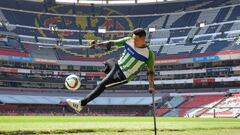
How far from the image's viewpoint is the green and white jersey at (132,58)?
8789mm

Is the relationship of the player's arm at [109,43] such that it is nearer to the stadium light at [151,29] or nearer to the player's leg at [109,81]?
the player's leg at [109,81]

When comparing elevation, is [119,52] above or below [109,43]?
above

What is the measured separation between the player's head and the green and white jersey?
0.44 feet

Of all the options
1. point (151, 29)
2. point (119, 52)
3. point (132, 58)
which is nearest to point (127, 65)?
point (132, 58)

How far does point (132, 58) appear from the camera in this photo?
29.0ft

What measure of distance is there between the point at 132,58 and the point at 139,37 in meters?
0.57

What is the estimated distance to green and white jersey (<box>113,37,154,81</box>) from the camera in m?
8.79

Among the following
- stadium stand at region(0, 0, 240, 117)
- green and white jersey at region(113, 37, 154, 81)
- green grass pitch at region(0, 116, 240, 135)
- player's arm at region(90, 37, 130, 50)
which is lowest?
green grass pitch at region(0, 116, 240, 135)

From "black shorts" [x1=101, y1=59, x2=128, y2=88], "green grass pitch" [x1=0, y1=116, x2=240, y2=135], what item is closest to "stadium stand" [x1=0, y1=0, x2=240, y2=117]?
"green grass pitch" [x1=0, y1=116, x2=240, y2=135]

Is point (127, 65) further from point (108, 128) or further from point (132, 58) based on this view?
point (108, 128)

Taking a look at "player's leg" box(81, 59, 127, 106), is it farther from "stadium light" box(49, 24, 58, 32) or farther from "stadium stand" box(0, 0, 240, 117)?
"stadium light" box(49, 24, 58, 32)

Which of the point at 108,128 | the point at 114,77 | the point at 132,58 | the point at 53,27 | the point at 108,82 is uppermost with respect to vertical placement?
the point at 53,27

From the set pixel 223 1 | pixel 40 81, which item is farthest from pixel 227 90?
pixel 40 81

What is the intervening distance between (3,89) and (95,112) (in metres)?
16.4
